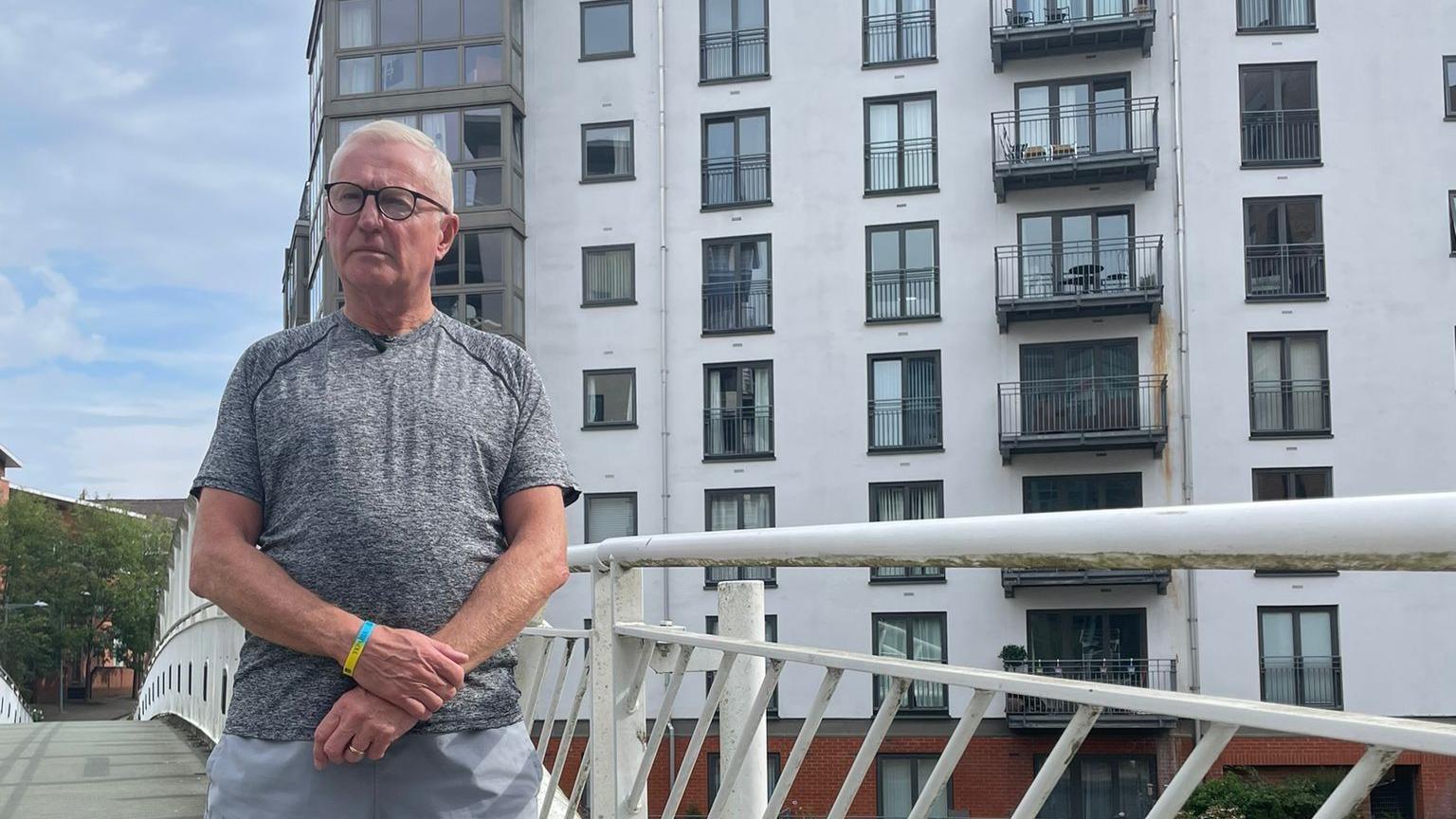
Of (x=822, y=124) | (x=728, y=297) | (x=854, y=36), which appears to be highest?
(x=854, y=36)

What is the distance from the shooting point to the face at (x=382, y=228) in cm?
234

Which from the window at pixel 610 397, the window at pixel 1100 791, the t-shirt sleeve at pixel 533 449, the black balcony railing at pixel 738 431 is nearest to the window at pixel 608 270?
the window at pixel 610 397

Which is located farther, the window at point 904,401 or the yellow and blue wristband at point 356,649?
the window at point 904,401

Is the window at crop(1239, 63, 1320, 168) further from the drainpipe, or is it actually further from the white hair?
the white hair

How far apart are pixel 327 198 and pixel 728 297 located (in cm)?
2811

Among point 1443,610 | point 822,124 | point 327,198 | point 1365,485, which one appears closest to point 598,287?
point 822,124

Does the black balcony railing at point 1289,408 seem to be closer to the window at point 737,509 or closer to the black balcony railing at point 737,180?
the window at point 737,509

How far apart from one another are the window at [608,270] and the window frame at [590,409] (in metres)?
1.57

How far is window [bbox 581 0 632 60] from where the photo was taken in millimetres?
31297

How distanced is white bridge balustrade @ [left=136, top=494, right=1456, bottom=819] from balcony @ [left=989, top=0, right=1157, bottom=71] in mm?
26591

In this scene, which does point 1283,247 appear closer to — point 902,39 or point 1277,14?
point 1277,14

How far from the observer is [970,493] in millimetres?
29250

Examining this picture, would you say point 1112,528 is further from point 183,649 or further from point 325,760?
point 183,649

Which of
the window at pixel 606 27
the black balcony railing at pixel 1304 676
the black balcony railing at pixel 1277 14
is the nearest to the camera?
the black balcony railing at pixel 1304 676
